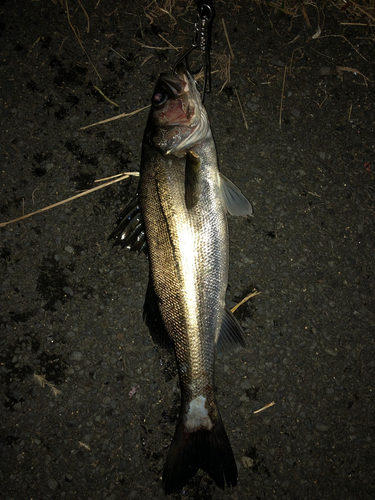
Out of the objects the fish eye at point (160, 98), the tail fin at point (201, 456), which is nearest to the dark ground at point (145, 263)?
the tail fin at point (201, 456)

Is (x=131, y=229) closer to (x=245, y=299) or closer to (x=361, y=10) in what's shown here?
(x=245, y=299)

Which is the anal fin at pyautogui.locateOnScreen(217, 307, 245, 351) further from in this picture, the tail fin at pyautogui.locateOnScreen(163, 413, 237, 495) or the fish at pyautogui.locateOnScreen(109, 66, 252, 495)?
the tail fin at pyautogui.locateOnScreen(163, 413, 237, 495)

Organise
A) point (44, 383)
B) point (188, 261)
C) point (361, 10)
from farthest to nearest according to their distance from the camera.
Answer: point (361, 10) → point (44, 383) → point (188, 261)

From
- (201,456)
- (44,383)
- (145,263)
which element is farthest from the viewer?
(145,263)

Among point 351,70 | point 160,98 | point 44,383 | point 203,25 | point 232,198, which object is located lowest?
point 44,383

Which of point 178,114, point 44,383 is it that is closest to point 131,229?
point 178,114

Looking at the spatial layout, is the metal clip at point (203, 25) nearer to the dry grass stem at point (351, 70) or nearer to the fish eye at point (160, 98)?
the fish eye at point (160, 98)

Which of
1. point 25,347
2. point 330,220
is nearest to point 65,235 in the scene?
point 25,347
